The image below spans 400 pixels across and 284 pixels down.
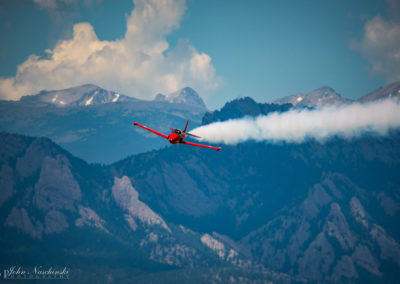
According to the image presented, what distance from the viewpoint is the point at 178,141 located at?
172m
